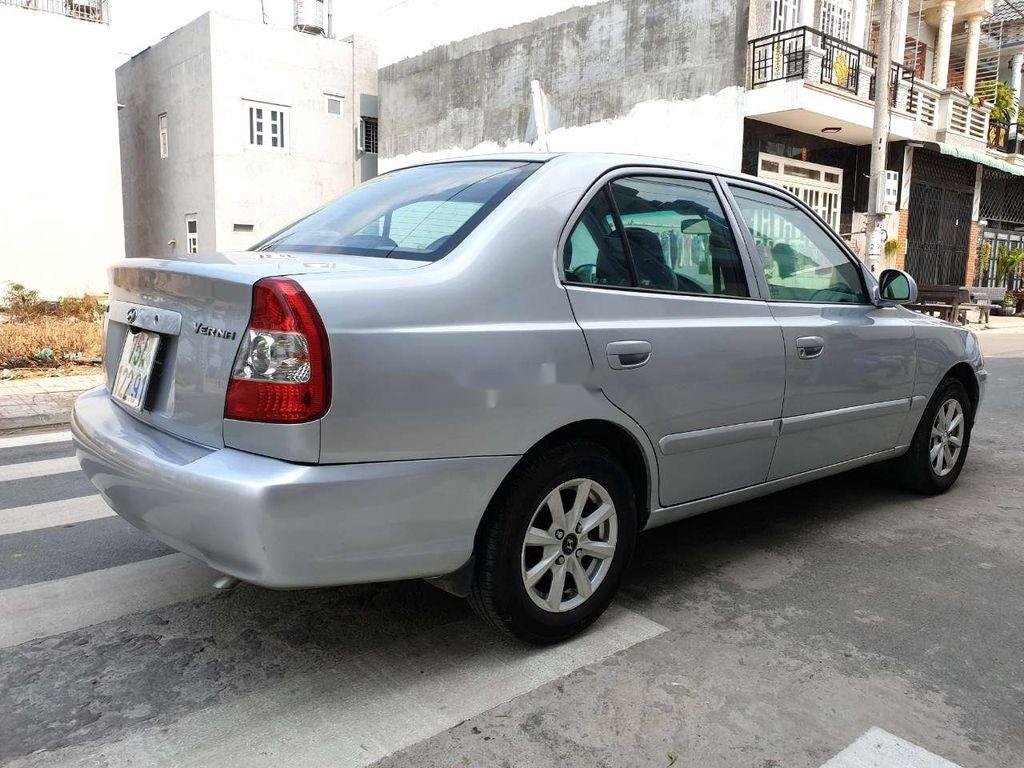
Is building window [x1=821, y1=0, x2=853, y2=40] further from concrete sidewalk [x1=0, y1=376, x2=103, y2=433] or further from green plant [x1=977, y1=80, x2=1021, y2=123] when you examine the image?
concrete sidewalk [x1=0, y1=376, x2=103, y2=433]

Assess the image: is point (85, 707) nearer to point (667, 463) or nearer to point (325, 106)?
point (667, 463)

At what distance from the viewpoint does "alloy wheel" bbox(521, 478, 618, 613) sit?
2.71m

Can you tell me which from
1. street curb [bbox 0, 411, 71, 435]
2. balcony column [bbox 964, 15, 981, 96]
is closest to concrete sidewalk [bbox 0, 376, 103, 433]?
street curb [bbox 0, 411, 71, 435]

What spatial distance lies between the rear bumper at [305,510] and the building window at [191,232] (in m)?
22.0

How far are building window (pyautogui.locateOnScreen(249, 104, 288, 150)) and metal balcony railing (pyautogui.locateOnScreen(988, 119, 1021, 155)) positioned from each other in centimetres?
1908

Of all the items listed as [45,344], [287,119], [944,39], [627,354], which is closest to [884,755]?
[627,354]

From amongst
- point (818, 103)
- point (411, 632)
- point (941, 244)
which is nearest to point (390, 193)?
point (411, 632)

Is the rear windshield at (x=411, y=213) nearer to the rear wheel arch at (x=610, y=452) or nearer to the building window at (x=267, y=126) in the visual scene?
the rear wheel arch at (x=610, y=452)

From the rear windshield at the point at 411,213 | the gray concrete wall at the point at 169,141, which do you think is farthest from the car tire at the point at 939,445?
the gray concrete wall at the point at 169,141

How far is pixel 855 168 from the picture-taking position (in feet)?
61.6

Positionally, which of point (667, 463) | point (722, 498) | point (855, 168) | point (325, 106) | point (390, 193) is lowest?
point (722, 498)

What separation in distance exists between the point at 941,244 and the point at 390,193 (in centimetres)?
2222

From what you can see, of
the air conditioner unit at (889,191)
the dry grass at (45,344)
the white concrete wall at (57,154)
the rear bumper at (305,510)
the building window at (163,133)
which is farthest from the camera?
the building window at (163,133)

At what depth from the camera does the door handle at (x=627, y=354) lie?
279cm
